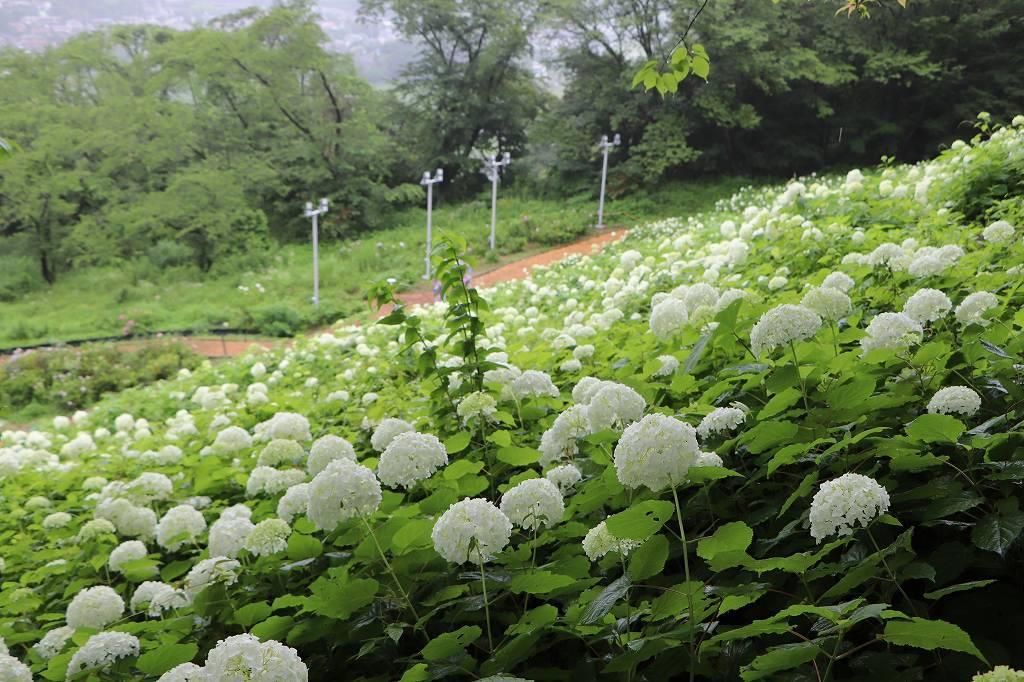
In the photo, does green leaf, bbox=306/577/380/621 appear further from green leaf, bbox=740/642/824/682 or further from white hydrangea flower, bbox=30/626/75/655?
white hydrangea flower, bbox=30/626/75/655

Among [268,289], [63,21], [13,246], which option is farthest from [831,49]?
[63,21]

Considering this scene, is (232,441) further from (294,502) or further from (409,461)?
(409,461)

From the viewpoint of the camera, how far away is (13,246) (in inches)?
805

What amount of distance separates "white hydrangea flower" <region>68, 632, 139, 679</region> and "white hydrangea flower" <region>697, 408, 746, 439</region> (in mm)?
1390

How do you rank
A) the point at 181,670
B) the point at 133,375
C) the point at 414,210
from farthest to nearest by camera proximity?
1. the point at 414,210
2. the point at 133,375
3. the point at 181,670

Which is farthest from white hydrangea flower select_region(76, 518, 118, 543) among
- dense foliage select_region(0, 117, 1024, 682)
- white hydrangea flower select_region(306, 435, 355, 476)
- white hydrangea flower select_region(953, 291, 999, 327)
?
white hydrangea flower select_region(953, 291, 999, 327)

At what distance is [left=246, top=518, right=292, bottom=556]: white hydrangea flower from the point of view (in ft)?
5.41

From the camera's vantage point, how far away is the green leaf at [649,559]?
1.10 metres

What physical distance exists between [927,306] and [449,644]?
4.97ft

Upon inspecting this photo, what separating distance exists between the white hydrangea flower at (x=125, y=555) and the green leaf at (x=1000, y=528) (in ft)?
7.52

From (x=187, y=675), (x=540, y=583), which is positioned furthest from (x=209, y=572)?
(x=540, y=583)

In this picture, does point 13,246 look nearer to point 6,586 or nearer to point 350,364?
point 350,364

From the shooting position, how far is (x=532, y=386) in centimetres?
222

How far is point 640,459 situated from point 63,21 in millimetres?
35112
